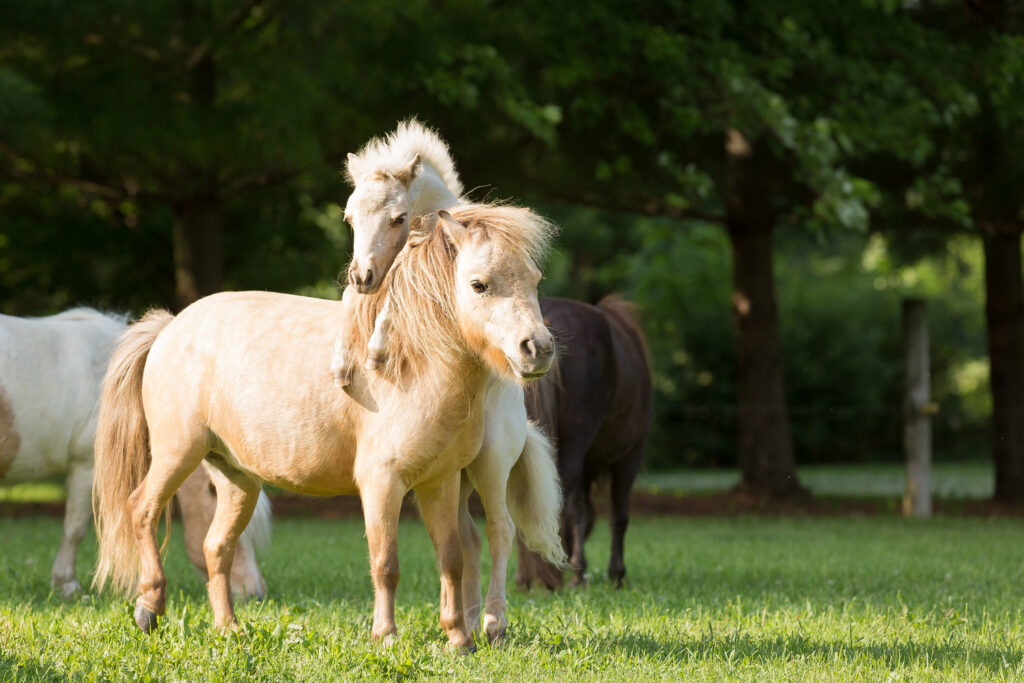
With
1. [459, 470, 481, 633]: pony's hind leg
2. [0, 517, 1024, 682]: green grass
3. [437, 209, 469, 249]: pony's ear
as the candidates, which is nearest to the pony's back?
[0, 517, 1024, 682]: green grass

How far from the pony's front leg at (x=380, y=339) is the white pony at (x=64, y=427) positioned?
2492 millimetres

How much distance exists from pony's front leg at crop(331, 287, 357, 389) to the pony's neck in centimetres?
47

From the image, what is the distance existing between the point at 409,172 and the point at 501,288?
2.32 ft

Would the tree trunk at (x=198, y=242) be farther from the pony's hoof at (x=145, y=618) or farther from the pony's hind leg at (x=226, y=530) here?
the pony's hoof at (x=145, y=618)

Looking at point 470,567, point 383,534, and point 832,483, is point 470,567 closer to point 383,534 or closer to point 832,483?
point 383,534

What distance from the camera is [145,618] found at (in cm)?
515

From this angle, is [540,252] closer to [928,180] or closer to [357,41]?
[357,41]

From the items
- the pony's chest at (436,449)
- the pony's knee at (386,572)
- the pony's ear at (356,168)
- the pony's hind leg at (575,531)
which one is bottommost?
the pony's hind leg at (575,531)

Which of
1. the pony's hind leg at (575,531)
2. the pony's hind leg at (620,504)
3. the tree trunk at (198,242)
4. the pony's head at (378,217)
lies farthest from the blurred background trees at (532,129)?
the pony's head at (378,217)

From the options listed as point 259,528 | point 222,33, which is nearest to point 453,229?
point 259,528

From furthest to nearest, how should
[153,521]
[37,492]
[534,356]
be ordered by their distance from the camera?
[37,492] → [153,521] → [534,356]

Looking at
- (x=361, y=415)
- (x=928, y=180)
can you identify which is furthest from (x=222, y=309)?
(x=928, y=180)

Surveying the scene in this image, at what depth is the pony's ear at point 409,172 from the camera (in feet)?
15.2

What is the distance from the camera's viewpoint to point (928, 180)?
1384 cm
